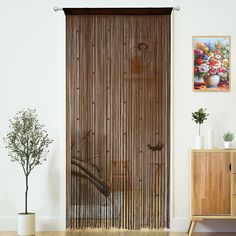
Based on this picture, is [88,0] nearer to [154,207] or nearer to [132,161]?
[132,161]

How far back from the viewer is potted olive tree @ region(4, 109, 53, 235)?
5.14m

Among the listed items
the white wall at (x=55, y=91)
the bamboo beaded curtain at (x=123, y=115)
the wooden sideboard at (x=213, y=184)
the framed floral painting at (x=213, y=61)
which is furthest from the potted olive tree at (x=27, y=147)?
the framed floral painting at (x=213, y=61)

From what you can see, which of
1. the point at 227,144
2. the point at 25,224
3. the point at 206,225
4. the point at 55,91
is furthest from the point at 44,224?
the point at 227,144

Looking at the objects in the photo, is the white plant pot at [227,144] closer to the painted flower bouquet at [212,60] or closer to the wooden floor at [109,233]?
the painted flower bouquet at [212,60]

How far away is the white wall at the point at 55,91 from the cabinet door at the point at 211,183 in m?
0.38

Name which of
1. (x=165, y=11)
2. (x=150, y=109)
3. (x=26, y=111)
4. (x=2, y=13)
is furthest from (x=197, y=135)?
(x=2, y=13)

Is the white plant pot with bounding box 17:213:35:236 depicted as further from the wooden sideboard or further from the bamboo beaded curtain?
the wooden sideboard

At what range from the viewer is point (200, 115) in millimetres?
5199

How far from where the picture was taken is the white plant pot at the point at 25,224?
512 cm

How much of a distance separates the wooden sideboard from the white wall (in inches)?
14.8

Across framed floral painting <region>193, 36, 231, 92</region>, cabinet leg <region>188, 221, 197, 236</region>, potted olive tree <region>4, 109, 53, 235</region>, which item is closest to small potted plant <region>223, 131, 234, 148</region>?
framed floral painting <region>193, 36, 231, 92</region>

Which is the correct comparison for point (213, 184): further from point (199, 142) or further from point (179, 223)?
point (179, 223)

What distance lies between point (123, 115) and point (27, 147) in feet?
3.52

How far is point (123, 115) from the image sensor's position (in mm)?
5434
